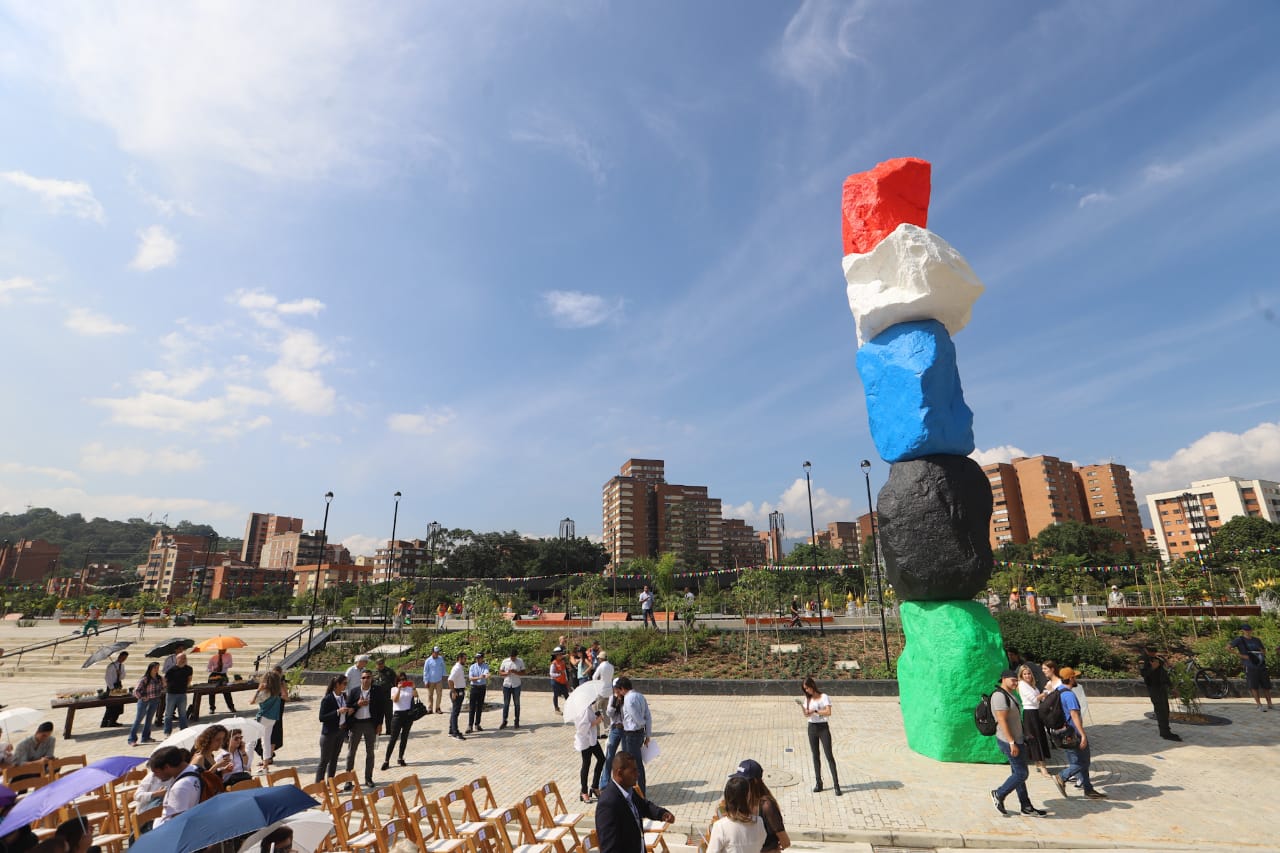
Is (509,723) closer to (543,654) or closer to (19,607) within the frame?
(543,654)

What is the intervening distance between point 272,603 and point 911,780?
72.7 m

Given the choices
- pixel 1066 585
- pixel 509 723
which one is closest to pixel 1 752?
pixel 509 723

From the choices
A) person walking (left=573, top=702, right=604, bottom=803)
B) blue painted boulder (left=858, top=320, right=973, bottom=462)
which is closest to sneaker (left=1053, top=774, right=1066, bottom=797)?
blue painted boulder (left=858, top=320, right=973, bottom=462)

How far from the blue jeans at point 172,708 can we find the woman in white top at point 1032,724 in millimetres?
15660

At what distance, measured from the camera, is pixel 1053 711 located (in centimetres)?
842

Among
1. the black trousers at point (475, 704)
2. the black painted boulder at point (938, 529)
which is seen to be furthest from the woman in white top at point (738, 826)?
the black trousers at point (475, 704)

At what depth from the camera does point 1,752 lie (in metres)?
7.92

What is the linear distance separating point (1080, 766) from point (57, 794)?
10.9 m

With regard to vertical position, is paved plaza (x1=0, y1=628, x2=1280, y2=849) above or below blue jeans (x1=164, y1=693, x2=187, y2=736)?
below

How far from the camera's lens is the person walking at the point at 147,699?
505 inches

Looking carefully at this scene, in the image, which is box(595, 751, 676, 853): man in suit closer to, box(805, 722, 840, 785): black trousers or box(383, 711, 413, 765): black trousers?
box(805, 722, 840, 785): black trousers

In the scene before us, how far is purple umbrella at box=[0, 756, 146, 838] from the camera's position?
4.50m

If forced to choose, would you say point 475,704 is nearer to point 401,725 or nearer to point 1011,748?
point 401,725

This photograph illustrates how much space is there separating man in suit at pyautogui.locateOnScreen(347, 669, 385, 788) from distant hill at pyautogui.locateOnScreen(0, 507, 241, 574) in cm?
16940
